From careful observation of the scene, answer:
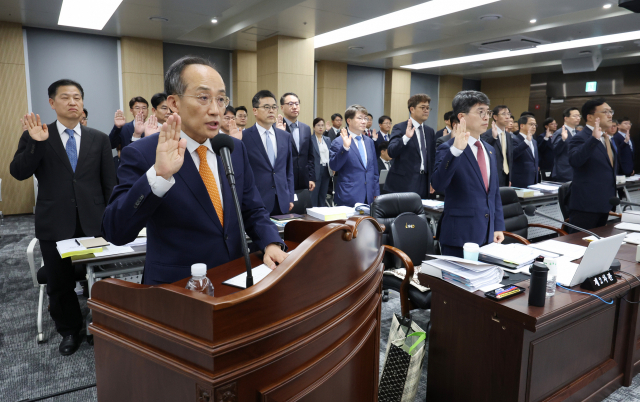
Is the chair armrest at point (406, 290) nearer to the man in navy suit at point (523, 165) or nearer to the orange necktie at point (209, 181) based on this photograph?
the orange necktie at point (209, 181)

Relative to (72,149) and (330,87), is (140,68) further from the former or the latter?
(72,149)

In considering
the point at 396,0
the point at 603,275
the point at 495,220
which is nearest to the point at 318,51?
the point at 396,0

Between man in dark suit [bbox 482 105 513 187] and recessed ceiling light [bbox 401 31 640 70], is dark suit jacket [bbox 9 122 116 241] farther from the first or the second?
recessed ceiling light [bbox 401 31 640 70]

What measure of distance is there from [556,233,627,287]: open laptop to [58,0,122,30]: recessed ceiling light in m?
6.43

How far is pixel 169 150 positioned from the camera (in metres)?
1.16

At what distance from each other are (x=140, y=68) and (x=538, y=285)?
824cm

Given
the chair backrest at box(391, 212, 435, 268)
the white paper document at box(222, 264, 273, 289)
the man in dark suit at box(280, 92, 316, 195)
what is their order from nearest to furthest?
the white paper document at box(222, 264, 273, 289), the chair backrest at box(391, 212, 435, 268), the man in dark suit at box(280, 92, 316, 195)

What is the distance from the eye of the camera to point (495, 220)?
116 inches

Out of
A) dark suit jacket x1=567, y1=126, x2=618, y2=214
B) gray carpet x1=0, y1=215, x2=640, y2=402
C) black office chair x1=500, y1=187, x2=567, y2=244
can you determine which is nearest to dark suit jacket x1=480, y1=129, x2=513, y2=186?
dark suit jacket x1=567, y1=126, x2=618, y2=214

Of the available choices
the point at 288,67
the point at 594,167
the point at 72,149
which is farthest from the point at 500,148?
the point at 72,149

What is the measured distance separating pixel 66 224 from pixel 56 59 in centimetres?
632

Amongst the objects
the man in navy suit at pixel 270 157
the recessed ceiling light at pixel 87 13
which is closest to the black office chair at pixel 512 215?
the man in navy suit at pixel 270 157

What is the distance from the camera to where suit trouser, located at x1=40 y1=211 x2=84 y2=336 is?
2.64 meters

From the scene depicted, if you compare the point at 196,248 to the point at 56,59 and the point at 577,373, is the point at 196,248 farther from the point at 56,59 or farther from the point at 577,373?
the point at 56,59
